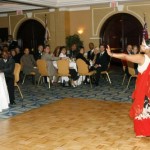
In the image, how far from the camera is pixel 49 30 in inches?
558

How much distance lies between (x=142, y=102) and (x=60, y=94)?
4.16m

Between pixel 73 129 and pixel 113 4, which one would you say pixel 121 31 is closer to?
pixel 113 4

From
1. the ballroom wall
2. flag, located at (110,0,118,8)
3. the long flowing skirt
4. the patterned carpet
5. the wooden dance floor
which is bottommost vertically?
the wooden dance floor

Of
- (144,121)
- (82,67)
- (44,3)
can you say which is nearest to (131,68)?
(82,67)

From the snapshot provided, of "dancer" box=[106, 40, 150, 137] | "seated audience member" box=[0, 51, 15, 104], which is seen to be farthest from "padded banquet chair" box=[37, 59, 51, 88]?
"dancer" box=[106, 40, 150, 137]

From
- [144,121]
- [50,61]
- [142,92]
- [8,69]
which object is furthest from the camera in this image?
[50,61]

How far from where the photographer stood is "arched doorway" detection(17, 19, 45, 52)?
49.6 feet

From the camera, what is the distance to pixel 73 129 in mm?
5055

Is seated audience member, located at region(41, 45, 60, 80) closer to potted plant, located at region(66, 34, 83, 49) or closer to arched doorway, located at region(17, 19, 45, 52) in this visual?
potted plant, located at region(66, 34, 83, 49)

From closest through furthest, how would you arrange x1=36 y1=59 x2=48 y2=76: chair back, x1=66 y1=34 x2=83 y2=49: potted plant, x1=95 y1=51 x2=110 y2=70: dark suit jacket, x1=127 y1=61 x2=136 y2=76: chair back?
x1=127 y1=61 x2=136 y2=76: chair back, x1=36 y1=59 x2=48 y2=76: chair back, x1=95 y1=51 x2=110 y2=70: dark suit jacket, x1=66 y1=34 x2=83 y2=49: potted plant

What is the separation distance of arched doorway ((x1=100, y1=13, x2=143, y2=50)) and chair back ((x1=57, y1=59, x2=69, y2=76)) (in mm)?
4780

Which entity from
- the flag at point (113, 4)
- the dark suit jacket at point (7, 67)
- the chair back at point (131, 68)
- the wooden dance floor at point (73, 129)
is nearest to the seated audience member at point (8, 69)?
the dark suit jacket at point (7, 67)

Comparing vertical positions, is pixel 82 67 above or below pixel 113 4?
below

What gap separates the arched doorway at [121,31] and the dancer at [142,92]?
8.75 m
